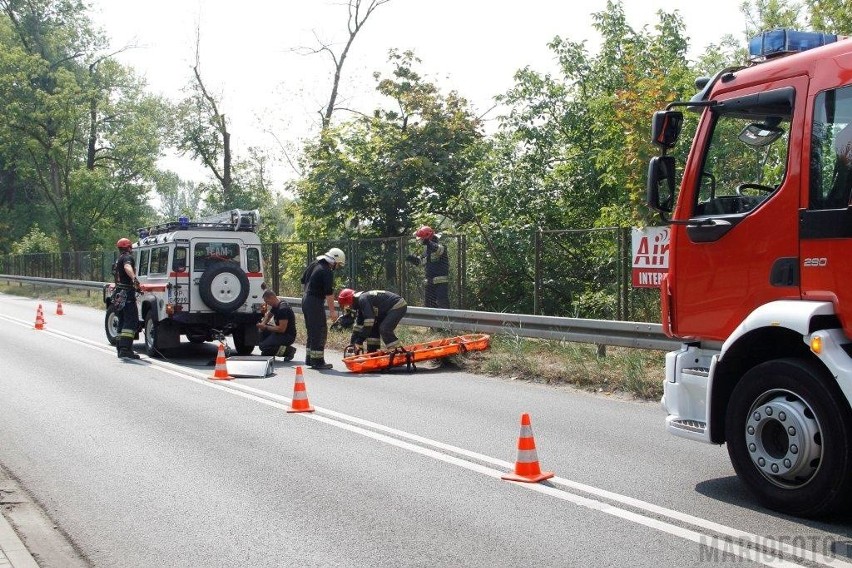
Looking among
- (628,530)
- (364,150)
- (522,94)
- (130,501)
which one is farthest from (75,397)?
(364,150)

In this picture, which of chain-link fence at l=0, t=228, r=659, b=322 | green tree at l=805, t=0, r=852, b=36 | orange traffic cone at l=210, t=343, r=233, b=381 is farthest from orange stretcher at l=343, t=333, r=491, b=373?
green tree at l=805, t=0, r=852, b=36

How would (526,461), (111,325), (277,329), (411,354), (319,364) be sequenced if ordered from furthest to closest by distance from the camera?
(111,325) → (277,329) → (319,364) → (411,354) → (526,461)

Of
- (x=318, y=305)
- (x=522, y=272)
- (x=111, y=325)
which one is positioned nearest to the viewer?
(x=318, y=305)

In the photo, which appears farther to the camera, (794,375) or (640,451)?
(640,451)

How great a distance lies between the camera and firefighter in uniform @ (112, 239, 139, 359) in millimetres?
14617

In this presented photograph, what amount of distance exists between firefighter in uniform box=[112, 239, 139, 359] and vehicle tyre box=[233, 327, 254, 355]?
161 centimetres

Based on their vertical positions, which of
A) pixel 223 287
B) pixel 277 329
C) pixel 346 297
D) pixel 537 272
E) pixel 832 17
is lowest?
pixel 277 329

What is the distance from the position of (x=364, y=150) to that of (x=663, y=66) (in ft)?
28.2

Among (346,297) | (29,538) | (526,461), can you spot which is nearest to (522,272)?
(346,297)

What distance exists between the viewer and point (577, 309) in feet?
51.1

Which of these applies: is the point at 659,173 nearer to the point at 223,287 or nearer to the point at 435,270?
the point at 223,287

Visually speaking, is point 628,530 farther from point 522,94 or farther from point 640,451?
point 522,94

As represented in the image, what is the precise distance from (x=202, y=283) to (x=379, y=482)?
28.4 feet

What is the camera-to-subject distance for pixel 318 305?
13641 millimetres
